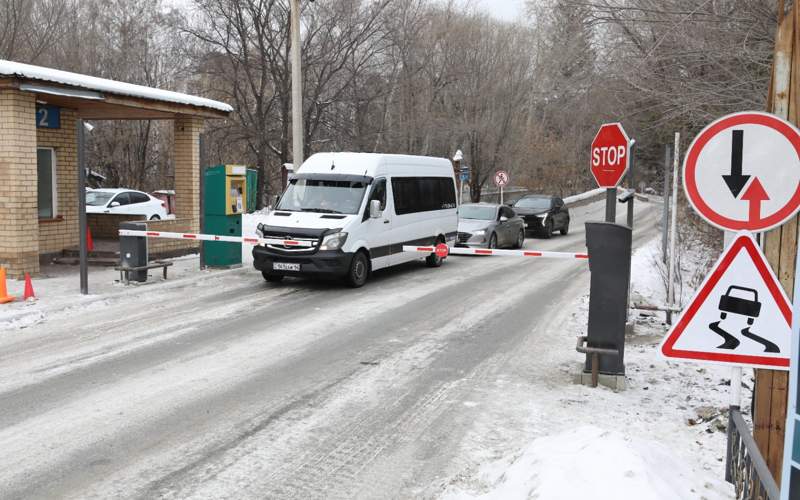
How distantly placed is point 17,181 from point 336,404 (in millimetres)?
9584

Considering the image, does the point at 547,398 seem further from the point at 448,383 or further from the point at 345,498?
the point at 345,498

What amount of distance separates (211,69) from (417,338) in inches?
1136

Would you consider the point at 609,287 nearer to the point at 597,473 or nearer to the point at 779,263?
the point at 779,263

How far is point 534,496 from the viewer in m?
4.26

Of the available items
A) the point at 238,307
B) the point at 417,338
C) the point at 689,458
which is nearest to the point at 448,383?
the point at 417,338

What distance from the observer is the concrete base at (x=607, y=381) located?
7.29 metres

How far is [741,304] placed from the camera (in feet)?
13.1

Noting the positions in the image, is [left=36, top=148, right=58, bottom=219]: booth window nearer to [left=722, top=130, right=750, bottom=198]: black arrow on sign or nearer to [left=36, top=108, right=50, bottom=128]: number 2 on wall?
[left=36, top=108, right=50, bottom=128]: number 2 on wall

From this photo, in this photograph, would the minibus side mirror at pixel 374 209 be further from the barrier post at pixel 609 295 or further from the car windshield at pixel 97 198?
the car windshield at pixel 97 198

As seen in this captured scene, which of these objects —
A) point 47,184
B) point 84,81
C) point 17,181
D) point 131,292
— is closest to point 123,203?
point 47,184

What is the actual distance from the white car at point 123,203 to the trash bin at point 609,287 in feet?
63.3

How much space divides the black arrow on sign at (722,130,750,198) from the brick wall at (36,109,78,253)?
1526cm

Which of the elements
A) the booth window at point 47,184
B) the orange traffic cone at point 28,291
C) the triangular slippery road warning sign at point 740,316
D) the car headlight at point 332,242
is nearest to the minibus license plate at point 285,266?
the car headlight at point 332,242

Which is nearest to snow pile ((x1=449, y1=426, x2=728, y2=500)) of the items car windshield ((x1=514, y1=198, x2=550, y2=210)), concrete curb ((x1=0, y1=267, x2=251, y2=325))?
concrete curb ((x1=0, y1=267, x2=251, y2=325))
